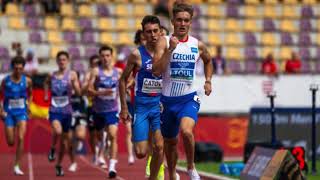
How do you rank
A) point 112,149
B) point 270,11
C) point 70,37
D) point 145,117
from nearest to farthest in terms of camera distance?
point 145,117 → point 112,149 → point 70,37 → point 270,11

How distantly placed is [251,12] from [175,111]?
72.6 ft

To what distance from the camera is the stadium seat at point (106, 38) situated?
31.0 meters

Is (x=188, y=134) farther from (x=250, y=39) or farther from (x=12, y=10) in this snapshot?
(x=250, y=39)

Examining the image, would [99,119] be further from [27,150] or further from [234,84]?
[234,84]

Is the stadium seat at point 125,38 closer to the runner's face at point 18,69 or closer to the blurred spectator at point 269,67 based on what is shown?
the blurred spectator at point 269,67

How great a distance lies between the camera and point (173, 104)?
39.8ft

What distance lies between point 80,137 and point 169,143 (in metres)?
12.0

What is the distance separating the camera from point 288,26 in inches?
1335

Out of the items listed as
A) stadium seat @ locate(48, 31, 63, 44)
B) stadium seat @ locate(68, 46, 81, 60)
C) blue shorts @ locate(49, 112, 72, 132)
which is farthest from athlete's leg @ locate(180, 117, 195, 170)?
stadium seat @ locate(48, 31, 63, 44)

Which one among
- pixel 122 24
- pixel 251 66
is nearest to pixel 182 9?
pixel 251 66

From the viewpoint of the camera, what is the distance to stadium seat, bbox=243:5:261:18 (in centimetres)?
3372

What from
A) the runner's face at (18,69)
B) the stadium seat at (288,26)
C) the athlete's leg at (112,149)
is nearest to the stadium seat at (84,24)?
the stadium seat at (288,26)

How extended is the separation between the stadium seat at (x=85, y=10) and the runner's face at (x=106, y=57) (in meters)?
13.2

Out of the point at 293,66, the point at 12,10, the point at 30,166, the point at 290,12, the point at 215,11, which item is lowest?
the point at 30,166
